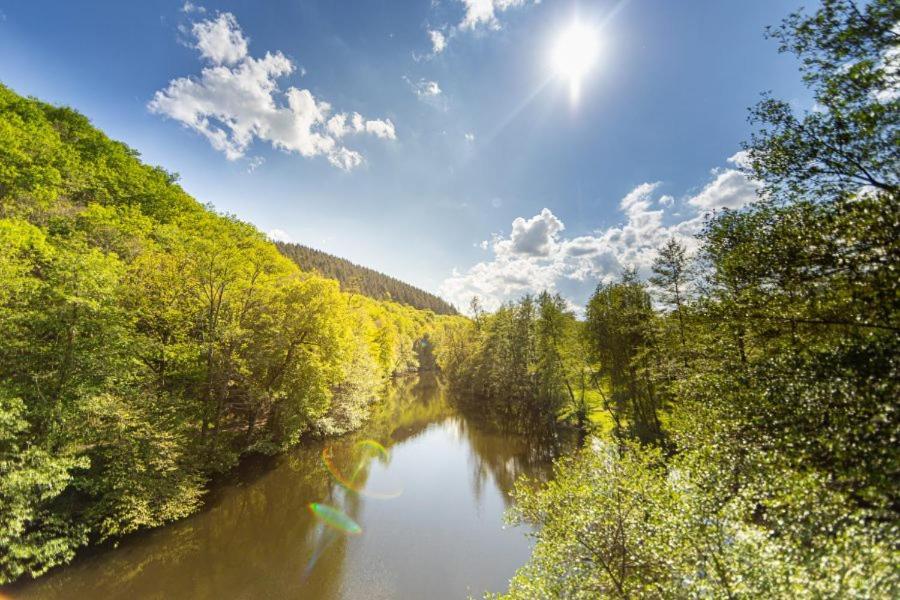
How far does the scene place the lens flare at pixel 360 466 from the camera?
23350mm

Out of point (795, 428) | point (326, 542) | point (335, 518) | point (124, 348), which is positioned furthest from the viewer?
point (335, 518)

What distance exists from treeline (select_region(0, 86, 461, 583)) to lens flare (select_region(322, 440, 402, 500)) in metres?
2.54

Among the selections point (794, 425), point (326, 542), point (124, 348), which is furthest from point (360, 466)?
point (794, 425)

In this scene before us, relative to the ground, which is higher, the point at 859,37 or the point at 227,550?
the point at 859,37

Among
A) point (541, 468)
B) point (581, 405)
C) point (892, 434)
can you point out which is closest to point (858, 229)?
point (892, 434)

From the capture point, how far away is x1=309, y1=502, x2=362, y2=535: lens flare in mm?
18844

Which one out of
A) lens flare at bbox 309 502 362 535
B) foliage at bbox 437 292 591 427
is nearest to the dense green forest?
lens flare at bbox 309 502 362 535

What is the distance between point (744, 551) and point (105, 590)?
20313 mm

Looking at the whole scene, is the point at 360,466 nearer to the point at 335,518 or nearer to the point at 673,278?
the point at 335,518

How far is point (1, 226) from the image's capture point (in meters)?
14.2

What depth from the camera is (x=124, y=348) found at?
1577 cm

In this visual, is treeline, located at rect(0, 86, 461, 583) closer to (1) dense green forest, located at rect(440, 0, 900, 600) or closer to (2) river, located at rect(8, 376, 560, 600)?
(2) river, located at rect(8, 376, 560, 600)

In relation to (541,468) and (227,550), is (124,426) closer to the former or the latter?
(227,550)

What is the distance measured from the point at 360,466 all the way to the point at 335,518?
830cm
